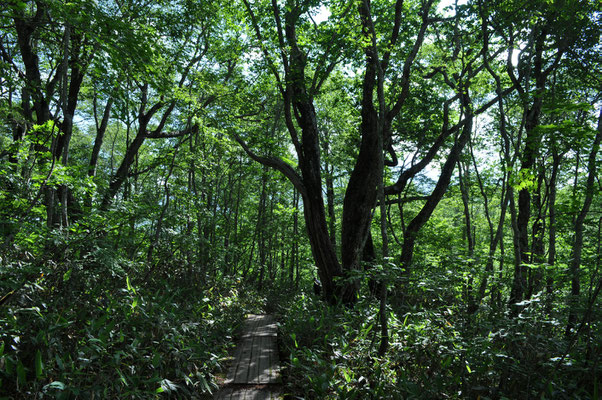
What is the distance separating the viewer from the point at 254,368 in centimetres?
441

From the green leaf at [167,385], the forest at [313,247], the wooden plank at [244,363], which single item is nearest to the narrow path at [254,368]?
the wooden plank at [244,363]

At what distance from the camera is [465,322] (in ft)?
13.6

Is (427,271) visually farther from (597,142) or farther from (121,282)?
(121,282)

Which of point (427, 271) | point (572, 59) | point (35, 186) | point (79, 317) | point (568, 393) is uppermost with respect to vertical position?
point (572, 59)

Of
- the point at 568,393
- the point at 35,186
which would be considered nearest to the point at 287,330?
the point at 568,393

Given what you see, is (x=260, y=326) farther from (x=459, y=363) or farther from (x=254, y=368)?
(x=459, y=363)

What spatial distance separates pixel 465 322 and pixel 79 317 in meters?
4.31

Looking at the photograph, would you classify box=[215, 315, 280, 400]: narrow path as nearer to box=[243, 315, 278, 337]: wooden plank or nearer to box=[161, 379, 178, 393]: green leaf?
box=[243, 315, 278, 337]: wooden plank

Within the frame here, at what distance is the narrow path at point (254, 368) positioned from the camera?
3748mm

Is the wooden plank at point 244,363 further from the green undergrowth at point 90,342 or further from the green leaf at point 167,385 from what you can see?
the green leaf at point 167,385

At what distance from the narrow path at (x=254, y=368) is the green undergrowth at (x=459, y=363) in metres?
0.26

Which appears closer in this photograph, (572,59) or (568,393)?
(568,393)

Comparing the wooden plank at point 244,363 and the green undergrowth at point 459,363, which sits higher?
the green undergrowth at point 459,363

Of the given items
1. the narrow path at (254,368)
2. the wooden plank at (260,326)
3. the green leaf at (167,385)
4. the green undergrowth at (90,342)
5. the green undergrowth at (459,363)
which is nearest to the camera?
the green undergrowth at (90,342)
